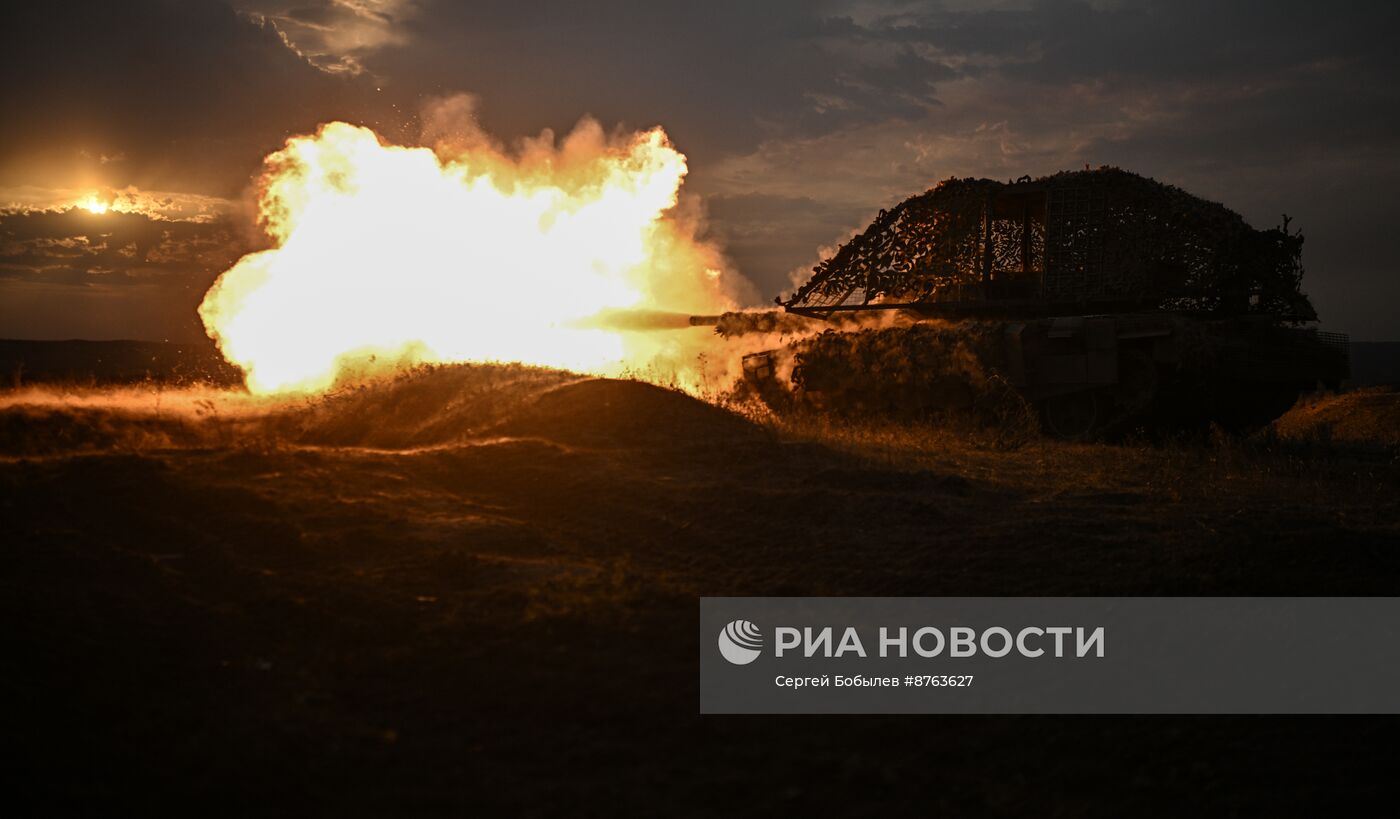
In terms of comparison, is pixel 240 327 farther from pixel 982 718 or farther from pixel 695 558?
pixel 982 718

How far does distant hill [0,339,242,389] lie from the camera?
69.6ft

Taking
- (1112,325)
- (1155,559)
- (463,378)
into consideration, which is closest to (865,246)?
(1112,325)

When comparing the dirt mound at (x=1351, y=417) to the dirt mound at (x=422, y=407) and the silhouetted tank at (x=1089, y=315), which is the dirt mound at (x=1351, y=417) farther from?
the dirt mound at (x=422, y=407)

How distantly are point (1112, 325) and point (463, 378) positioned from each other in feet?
29.5

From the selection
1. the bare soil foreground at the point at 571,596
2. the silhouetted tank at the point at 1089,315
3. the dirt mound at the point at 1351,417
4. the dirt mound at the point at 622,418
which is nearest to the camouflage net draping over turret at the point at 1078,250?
the silhouetted tank at the point at 1089,315

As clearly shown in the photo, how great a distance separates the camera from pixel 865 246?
20812mm

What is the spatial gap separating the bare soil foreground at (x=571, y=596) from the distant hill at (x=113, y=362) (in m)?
9.37

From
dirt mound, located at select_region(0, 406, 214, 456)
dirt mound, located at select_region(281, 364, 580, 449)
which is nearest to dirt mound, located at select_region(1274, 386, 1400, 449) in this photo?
dirt mound, located at select_region(281, 364, 580, 449)

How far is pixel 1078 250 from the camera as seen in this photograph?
57.5ft

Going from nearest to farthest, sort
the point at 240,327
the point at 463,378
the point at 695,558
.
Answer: the point at 695,558 → the point at 463,378 → the point at 240,327

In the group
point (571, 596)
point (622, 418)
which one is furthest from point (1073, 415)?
point (571, 596)

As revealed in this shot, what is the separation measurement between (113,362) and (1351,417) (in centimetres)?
4524

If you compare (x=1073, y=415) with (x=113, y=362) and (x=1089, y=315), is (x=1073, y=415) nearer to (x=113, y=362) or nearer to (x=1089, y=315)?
(x=1089, y=315)

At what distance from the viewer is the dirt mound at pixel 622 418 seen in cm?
1134
